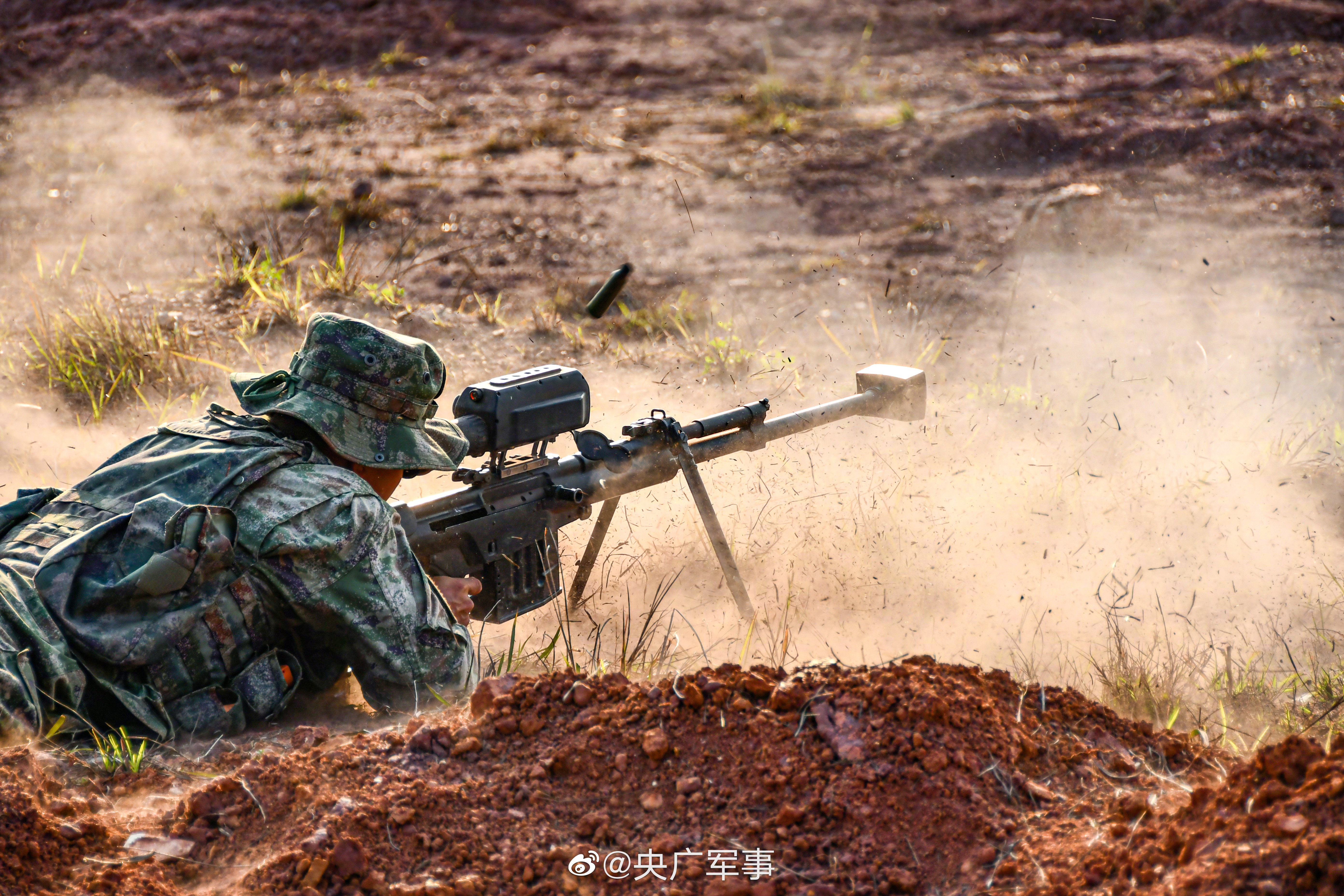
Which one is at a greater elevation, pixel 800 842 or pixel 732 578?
pixel 800 842

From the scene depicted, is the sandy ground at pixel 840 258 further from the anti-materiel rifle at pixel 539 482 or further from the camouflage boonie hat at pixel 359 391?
the camouflage boonie hat at pixel 359 391

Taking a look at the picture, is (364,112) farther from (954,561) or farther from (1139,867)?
(1139,867)

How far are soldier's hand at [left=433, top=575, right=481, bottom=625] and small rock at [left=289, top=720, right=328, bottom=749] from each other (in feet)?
2.43

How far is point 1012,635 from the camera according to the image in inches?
168

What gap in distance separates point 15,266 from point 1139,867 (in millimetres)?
8231

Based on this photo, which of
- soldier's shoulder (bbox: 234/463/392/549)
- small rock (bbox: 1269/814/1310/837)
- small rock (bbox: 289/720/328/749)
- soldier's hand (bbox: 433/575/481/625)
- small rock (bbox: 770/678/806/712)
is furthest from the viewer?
soldier's hand (bbox: 433/575/481/625)

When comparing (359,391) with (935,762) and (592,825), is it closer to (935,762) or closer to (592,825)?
(592,825)

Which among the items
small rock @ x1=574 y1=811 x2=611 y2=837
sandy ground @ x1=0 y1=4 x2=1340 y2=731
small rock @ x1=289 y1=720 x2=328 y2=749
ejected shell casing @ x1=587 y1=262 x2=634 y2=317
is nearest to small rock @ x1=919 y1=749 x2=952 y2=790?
small rock @ x1=574 y1=811 x2=611 y2=837

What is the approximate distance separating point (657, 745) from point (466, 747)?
409mm

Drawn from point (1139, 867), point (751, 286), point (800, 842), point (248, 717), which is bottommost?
point (751, 286)

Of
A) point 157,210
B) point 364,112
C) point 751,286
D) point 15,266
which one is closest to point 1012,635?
point 751,286

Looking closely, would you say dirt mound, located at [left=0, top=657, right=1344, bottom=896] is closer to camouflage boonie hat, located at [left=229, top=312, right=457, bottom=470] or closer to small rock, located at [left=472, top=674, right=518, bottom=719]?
small rock, located at [left=472, top=674, right=518, bottom=719]

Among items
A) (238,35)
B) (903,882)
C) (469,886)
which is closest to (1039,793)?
(903,882)

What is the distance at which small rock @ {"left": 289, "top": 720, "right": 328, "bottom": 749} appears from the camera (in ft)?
8.61
